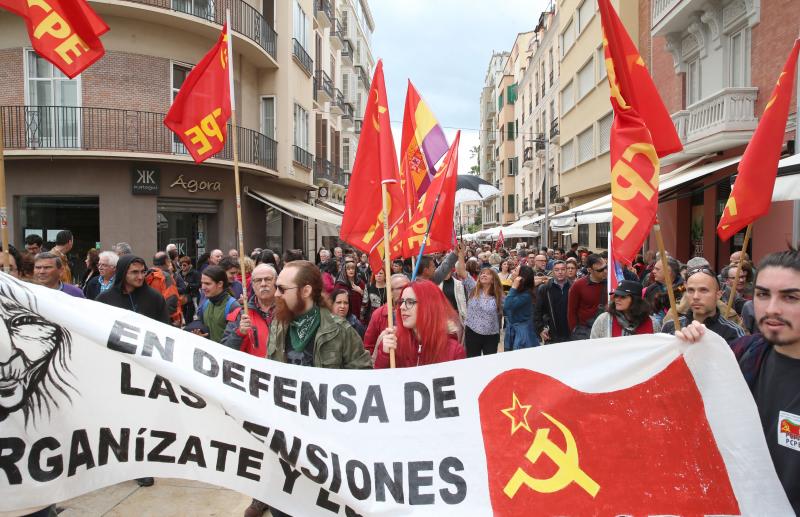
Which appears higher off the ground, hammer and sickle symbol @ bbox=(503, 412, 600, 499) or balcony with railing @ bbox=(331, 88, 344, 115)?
balcony with railing @ bbox=(331, 88, 344, 115)

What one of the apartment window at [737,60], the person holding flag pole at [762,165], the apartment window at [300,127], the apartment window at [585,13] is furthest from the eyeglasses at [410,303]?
the apartment window at [585,13]

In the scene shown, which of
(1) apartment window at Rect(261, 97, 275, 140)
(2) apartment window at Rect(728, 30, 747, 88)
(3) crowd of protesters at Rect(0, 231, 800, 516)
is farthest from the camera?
(1) apartment window at Rect(261, 97, 275, 140)

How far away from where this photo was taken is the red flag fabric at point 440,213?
567 cm

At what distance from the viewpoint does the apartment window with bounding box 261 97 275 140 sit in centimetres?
2128

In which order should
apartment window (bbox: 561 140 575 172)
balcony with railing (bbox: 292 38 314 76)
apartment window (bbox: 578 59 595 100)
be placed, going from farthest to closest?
apartment window (bbox: 561 140 575 172), apartment window (bbox: 578 59 595 100), balcony with railing (bbox: 292 38 314 76)

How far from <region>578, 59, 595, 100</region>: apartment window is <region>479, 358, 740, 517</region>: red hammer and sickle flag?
2650cm

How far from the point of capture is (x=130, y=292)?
5.43m

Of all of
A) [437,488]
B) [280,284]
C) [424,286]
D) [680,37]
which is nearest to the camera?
[437,488]

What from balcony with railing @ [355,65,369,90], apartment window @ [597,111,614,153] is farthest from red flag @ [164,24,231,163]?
balcony with railing @ [355,65,369,90]

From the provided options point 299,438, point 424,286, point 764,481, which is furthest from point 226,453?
point 764,481

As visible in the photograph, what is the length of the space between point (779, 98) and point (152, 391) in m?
4.90

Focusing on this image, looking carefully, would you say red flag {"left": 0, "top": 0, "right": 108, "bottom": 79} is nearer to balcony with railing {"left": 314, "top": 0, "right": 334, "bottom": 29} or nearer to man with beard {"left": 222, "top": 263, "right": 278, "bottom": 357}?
man with beard {"left": 222, "top": 263, "right": 278, "bottom": 357}

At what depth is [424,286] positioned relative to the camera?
3.94 meters

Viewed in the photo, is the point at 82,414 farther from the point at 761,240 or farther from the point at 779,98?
the point at 761,240
